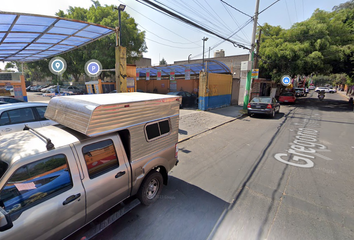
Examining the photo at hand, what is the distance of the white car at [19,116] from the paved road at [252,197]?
4427mm

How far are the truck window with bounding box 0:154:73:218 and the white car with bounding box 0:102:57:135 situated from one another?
13.4ft

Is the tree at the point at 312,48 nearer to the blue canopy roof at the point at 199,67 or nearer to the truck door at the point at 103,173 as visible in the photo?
the blue canopy roof at the point at 199,67

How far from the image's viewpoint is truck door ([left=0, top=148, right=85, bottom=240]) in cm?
181

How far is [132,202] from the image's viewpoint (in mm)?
3238

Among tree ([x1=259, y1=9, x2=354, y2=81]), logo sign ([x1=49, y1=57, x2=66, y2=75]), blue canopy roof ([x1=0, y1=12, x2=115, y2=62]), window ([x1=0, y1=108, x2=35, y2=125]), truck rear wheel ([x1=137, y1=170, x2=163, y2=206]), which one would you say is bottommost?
truck rear wheel ([x1=137, y1=170, x2=163, y2=206])

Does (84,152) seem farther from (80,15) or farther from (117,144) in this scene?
(80,15)

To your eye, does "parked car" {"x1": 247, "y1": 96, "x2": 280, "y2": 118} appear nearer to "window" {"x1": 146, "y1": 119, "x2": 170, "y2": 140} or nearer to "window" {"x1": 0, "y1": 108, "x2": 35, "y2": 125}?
"window" {"x1": 146, "y1": 119, "x2": 170, "y2": 140}

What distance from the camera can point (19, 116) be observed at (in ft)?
16.8

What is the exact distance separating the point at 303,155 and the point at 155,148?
5458 millimetres

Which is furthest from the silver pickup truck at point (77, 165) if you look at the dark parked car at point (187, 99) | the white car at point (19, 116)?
the dark parked car at point (187, 99)

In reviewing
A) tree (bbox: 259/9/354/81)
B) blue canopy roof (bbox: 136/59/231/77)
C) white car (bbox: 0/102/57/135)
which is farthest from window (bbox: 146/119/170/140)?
tree (bbox: 259/9/354/81)

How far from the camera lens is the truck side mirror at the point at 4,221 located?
1.61 meters

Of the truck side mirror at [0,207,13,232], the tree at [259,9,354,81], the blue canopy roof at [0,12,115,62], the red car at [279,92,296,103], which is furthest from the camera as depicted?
the red car at [279,92,296,103]

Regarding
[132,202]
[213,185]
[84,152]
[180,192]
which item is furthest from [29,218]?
[213,185]
